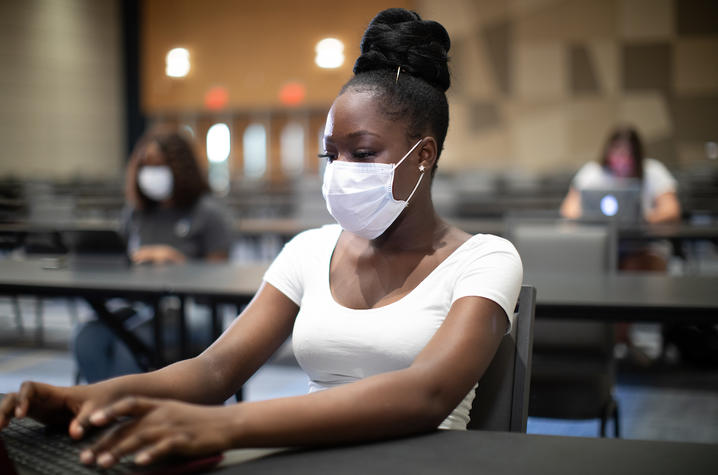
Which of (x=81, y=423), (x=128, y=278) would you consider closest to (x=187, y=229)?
(x=128, y=278)

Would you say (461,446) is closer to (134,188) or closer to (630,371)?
(134,188)

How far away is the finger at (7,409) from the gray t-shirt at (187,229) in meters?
2.12

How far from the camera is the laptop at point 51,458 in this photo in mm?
717

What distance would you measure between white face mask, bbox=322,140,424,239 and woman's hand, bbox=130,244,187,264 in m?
1.66

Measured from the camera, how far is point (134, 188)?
117 inches

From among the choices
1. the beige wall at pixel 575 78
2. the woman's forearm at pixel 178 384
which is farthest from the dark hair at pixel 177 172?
the beige wall at pixel 575 78

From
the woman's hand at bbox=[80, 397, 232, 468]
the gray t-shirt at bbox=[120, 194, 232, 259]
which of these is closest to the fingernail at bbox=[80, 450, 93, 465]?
the woman's hand at bbox=[80, 397, 232, 468]

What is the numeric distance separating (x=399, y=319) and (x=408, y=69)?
44cm

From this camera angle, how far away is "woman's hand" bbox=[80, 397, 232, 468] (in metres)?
0.70

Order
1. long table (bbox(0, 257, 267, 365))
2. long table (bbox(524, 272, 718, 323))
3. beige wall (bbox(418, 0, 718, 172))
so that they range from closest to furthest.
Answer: long table (bbox(524, 272, 718, 323)) < long table (bbox(0, 257, 267, 365)) < beige wall (bbox(418, 0, 718, 172))

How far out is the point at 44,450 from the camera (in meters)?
0.81

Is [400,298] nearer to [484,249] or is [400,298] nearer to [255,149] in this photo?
[484,249]

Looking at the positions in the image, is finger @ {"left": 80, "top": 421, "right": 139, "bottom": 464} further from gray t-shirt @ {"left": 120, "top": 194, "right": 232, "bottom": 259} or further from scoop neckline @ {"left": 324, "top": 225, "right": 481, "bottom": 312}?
gray t-shirt @ {"left": 120, "top": 194, "right": 232, "bottom": 259}

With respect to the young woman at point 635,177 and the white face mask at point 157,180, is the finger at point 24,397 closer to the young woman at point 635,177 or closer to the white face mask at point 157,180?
the white face mask at point 157,180
